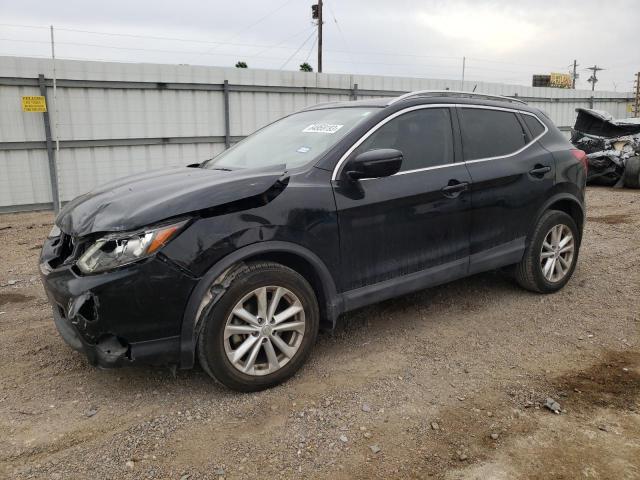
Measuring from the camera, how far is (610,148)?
1223cm

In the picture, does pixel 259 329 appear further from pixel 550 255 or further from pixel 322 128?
pixel 550 255

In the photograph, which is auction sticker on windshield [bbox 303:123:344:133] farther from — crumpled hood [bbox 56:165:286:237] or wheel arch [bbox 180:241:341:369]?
wheel arch [bbox 180:241:341:369]

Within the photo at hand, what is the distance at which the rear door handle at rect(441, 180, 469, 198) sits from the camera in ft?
12.3

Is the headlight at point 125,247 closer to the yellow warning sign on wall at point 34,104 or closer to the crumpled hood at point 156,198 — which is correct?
the crumpled hood at point 156,198

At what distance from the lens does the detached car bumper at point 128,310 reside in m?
2.63

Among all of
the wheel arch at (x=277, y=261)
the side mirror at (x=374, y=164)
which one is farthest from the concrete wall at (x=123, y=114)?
the wheel arch at (x=277, y=261)

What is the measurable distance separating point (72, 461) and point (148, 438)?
35 cm

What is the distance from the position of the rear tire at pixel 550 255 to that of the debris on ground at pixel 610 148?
845 centimetres

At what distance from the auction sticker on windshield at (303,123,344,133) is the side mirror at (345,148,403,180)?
1.33 feet

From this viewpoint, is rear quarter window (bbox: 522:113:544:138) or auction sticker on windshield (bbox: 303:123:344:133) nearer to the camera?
auction sticker on windshield (bbox: 303:123:344:133)

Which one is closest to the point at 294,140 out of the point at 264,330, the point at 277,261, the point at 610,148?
the point at 277,261

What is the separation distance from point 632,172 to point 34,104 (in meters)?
A: 12.4

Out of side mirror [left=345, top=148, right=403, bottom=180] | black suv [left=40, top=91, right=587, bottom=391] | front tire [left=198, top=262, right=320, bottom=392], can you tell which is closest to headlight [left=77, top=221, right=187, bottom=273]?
black suv [left=40, top=91, right=587, bottom=391]

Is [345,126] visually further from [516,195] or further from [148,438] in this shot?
[148,438]
